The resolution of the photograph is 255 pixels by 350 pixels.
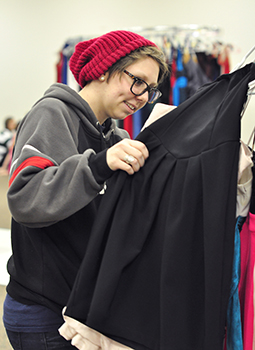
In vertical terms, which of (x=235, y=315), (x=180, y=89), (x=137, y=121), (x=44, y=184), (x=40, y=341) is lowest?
(x=40, y=341)

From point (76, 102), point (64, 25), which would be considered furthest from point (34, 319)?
point (64, 25)

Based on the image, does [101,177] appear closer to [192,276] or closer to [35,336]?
[192,276]

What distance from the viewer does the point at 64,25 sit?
10.3 feet

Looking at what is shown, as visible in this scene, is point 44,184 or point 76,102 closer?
point 44,184

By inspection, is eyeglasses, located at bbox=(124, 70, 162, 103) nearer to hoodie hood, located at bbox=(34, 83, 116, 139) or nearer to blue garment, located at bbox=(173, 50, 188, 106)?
hoodie hood, located at bbox=(34, 83, 116, 139)

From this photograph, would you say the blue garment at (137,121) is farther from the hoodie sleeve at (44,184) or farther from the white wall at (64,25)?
the hoodie sleeve at (44,184)

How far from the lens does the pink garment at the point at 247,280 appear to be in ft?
2.23

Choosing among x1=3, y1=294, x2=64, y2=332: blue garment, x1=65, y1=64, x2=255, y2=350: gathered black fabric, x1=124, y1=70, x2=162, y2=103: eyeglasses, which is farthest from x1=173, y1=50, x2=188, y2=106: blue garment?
x1=3, y1=294, x2=64, y2=332: blue garment

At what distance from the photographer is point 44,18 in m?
3.16

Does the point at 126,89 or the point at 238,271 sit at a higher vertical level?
the point at 126,89

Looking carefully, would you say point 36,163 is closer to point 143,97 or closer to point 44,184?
point 44,184

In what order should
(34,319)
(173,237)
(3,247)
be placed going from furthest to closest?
(3,247)
(34,319)
(173,237)

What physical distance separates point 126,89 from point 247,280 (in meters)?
0.60

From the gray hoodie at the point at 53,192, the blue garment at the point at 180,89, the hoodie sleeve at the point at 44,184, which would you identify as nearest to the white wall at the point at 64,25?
the blue garment at the point at 180,89
